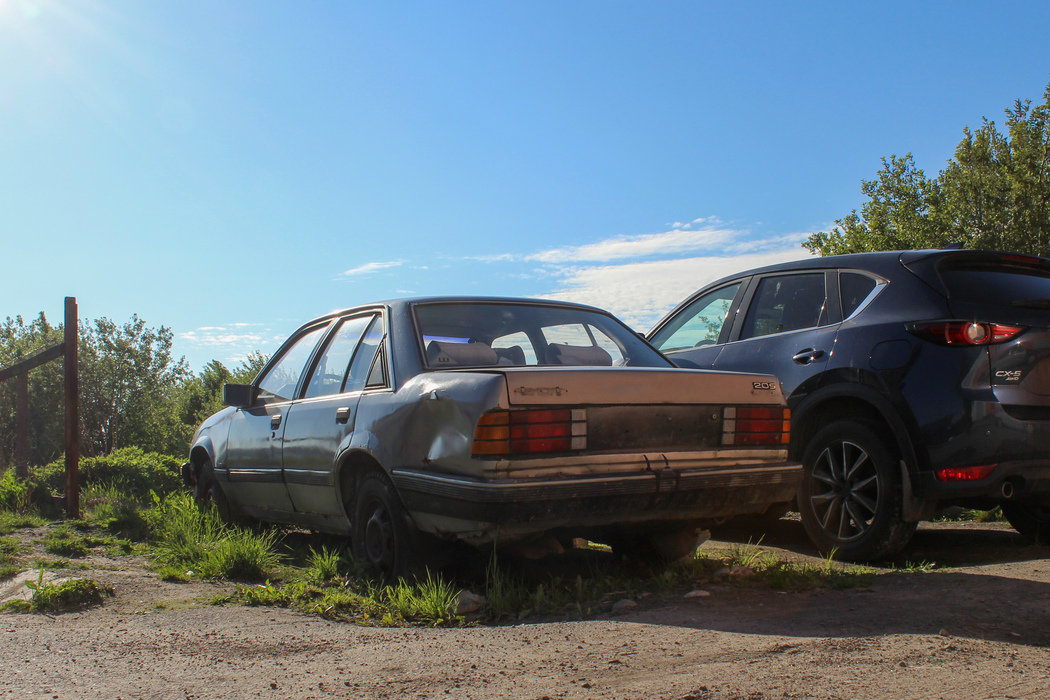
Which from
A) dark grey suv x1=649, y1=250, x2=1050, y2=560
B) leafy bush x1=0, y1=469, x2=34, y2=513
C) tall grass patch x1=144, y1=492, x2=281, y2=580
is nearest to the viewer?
dark grey suv x1=649, y1=250, x2=1050, y2=560

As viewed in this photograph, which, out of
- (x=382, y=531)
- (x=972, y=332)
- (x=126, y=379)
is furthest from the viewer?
(x=126, y=379)

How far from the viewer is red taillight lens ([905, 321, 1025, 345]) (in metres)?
4.40

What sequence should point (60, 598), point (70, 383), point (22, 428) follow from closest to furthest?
point (60, 598), point (70, 383), point (22, 428)

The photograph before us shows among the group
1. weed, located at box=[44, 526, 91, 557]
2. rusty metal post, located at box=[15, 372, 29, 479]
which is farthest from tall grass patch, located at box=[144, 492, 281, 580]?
rusty metal post, located at box=[15, 372, 29, 479]

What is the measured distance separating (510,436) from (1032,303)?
121 inches

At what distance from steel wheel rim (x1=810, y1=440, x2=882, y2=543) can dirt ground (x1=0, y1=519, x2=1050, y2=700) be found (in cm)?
68

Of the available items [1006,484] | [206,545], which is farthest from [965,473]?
[206,545]

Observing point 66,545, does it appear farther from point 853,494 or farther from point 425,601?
point 853,494

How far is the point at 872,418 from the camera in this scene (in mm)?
4887

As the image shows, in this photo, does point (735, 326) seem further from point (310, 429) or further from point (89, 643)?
point (89, 643)

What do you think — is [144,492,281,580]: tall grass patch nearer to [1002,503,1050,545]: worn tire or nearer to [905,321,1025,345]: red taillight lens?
[905,321,1025,345]: red taillight lens

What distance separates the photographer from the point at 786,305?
5.69 metres

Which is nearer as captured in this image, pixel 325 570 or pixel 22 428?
pixel 325 570

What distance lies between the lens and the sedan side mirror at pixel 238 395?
19.4 ft
